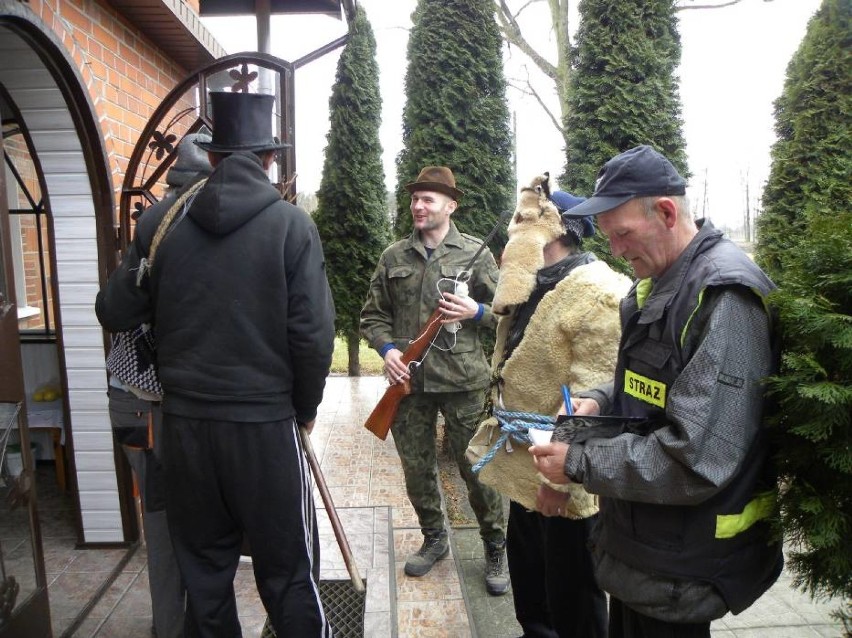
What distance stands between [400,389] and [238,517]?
1241 mm

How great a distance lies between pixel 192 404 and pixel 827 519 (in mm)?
1906

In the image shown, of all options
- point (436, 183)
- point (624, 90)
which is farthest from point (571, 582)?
point (624, 90)

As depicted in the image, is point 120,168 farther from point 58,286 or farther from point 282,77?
point 282,77

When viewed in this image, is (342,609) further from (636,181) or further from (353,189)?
(353,189)

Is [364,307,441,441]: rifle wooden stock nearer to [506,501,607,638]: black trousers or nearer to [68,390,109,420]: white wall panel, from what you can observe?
[506,501,607,638]: black trousers

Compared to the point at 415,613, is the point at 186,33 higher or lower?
higher

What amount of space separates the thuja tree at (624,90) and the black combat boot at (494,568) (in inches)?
103

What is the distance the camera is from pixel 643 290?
194 centimetres

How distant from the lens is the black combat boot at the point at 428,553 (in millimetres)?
3629

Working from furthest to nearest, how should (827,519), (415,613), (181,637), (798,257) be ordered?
(415,613) < (181,637) < (798,257) < (827,519)

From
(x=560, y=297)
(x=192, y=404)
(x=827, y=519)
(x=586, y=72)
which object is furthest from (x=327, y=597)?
(x=586, y=72)

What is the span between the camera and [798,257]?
1532 millimetres

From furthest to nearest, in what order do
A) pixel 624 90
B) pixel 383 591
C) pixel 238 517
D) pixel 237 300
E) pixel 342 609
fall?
pixel 624 90 < pixel 383 591 < pixel 342 609 < pixel 238 517 < pixel 237 300

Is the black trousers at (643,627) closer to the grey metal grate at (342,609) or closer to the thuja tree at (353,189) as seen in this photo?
the grey metal grate at (342,609)
